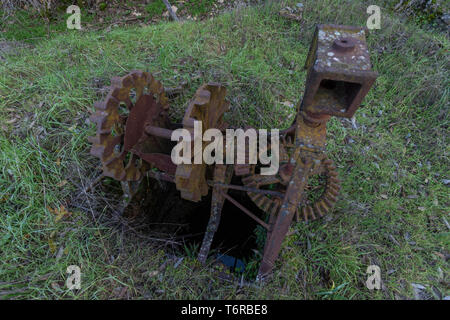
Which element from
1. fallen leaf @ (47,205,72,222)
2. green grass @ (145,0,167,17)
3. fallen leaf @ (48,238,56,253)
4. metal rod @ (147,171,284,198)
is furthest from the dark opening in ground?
green grass @ (145,0,167,17)

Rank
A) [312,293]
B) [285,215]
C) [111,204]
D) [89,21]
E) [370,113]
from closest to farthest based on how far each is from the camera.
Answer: [285,215] < [312,293] < [111,204] < [370,113] < [89,21]

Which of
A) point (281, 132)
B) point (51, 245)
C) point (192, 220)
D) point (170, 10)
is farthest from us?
point (170, 10)

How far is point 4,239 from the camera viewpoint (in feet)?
8.23

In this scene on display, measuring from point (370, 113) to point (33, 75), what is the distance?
4.52 meters

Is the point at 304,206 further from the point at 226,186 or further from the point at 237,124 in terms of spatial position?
the point at 237,124

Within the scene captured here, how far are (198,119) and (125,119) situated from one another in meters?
0.83

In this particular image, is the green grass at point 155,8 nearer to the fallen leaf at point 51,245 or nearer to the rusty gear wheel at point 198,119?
the rusty gear wheel at point 198,119

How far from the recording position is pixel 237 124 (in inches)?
138

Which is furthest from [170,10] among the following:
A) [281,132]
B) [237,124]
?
[281,132]

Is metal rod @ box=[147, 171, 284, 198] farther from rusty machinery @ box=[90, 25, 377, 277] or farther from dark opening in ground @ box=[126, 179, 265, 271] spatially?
dark opening in ground @ box=[126, 179, 265, 271]

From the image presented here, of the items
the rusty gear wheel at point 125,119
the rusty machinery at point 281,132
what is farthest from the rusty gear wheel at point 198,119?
the rusty gear wheel at point 125,119

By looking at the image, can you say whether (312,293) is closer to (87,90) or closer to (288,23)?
(87,90)

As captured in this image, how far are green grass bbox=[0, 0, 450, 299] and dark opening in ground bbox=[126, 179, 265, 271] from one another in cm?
29

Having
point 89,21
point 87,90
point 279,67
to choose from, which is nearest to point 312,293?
point 279,67
